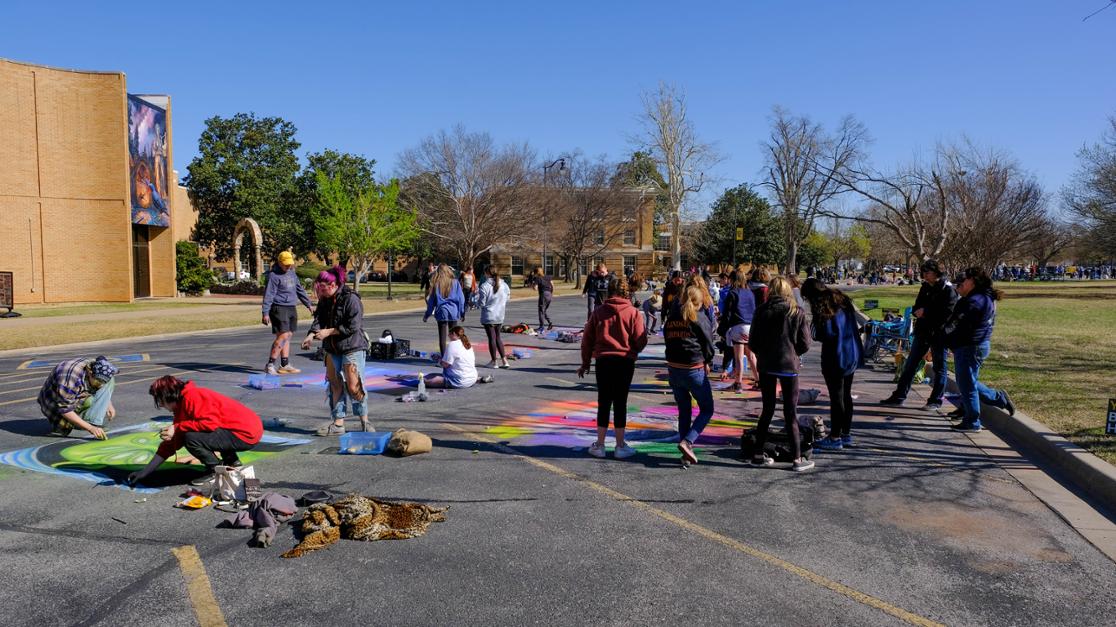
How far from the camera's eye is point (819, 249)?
81.6m

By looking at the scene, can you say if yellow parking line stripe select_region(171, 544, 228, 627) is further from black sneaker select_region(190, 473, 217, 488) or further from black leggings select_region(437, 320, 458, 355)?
black leggings select_region(437, 320, 458, 355)

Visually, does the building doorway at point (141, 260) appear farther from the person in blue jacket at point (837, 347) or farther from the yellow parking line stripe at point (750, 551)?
the person in blue jacket at point (837, 347)

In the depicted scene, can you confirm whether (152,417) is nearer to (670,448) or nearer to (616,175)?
(670,448)

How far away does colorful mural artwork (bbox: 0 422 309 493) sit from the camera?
6055mm

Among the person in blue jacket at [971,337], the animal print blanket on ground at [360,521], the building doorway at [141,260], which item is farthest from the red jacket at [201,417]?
the building doorway at [141,260]

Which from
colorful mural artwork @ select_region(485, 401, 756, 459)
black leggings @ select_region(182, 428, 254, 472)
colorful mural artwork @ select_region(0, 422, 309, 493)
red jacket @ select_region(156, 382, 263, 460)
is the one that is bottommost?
colorful mural artwork @ select_region(485, 401, 756, 459)

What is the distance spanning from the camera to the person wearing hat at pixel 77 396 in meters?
7.21

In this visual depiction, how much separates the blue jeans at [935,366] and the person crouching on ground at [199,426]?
24.1ft

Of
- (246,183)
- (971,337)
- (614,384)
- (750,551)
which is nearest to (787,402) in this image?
(614,384)

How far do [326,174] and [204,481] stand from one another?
53.9 meters

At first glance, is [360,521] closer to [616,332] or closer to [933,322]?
[616,332]

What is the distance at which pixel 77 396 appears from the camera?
23.8ft

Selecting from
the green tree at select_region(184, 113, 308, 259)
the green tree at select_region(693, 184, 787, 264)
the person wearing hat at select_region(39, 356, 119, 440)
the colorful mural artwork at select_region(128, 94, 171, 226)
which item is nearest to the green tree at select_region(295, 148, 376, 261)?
the green tree at select_region(184, 113, 308, 259)

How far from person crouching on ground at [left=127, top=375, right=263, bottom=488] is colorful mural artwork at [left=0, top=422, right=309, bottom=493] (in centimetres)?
25
